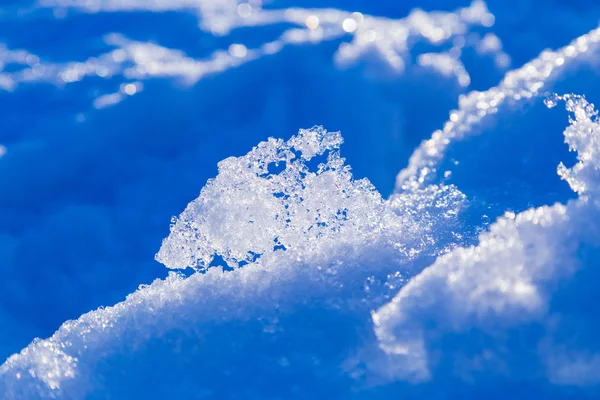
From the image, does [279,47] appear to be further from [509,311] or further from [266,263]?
[509,311]

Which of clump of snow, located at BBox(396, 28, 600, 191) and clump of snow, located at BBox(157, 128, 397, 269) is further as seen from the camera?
clump of snow, located at BBox(396, 28, 600, 191)

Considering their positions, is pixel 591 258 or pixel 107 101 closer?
pixel 591 258

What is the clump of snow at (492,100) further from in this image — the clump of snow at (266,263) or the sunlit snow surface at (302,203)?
the clump of snow at (266,263)

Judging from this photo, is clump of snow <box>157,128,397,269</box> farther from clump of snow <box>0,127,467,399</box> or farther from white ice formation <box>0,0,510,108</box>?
white ice formation <box>0,0,510,108</box>

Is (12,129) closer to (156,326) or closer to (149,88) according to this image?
(149,88)

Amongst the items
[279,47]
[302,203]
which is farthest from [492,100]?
[279,47]

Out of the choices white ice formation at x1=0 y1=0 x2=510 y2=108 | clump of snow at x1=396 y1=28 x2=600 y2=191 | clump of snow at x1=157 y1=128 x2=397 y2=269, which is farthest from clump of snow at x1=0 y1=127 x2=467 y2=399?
white ice formation at x1=0 y1=0 x2=510 y2=108

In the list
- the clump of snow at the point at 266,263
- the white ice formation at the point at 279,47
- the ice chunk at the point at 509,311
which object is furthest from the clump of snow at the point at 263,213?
the white ice formation at the point at 279,47

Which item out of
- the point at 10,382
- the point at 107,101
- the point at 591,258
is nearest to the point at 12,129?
the point at 107,101

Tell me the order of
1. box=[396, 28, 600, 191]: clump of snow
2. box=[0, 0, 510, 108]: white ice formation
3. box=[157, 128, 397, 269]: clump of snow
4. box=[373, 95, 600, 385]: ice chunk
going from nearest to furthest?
1. box=[373, 95, 600, 385]: ice chunk
2. box=[157, 128, 397, 269]: clump of snow
3. box=[396, 28, 600, 191]: clump of snow
4. box=[0, 0, 510, 108]: white ice formation
